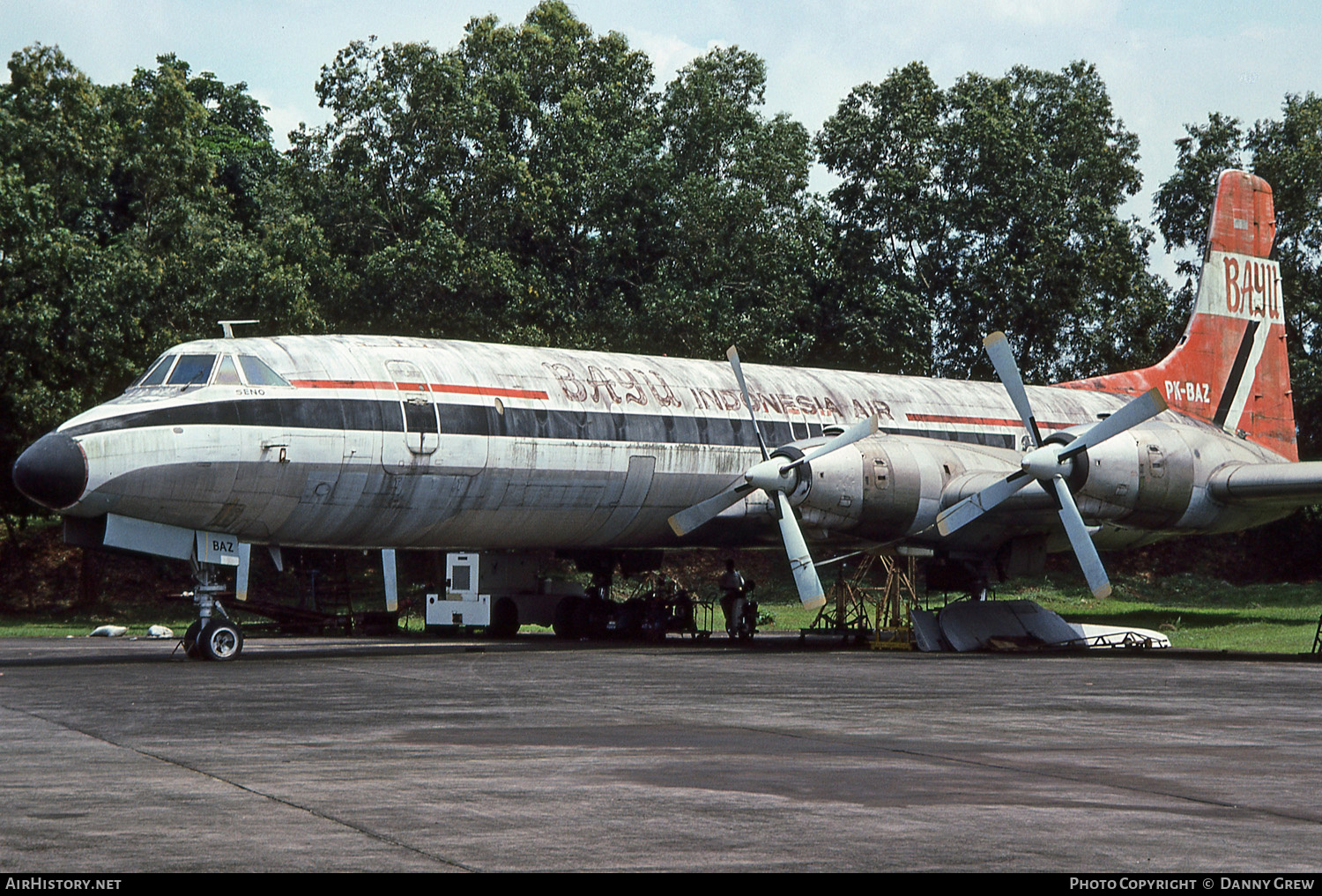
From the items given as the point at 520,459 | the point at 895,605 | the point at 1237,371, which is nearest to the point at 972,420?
the point at 895,605

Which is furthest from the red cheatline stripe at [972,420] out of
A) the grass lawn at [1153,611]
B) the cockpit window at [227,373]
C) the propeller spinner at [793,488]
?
the cockpit window at [227,373]

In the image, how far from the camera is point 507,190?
51.6 metres

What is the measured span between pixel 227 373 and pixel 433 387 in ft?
11.0

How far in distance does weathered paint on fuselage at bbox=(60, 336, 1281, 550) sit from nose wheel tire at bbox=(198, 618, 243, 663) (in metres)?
1.46

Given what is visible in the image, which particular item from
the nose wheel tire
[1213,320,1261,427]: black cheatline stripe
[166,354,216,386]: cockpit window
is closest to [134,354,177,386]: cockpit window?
[166,354,216,386]: cockpit window

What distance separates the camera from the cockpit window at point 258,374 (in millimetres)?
22016

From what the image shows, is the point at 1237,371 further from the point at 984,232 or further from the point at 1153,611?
the point at 984,232

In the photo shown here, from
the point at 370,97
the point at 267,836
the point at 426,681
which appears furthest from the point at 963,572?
the point at 370,97

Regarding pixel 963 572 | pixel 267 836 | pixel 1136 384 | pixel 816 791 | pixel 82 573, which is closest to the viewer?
pixel 267 836

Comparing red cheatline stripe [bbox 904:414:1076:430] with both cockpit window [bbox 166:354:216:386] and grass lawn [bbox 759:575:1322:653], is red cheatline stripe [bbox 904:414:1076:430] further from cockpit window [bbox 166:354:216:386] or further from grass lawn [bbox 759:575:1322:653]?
cockpit window [bbox 166:354:216:386]

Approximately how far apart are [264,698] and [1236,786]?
34.2 ft

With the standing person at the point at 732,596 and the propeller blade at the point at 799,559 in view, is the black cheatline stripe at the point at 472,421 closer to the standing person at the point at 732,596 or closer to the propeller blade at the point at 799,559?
the propeller blade at the point at 799,559

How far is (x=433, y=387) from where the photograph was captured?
77.8ft

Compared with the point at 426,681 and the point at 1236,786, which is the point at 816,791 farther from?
the point at 426,681
